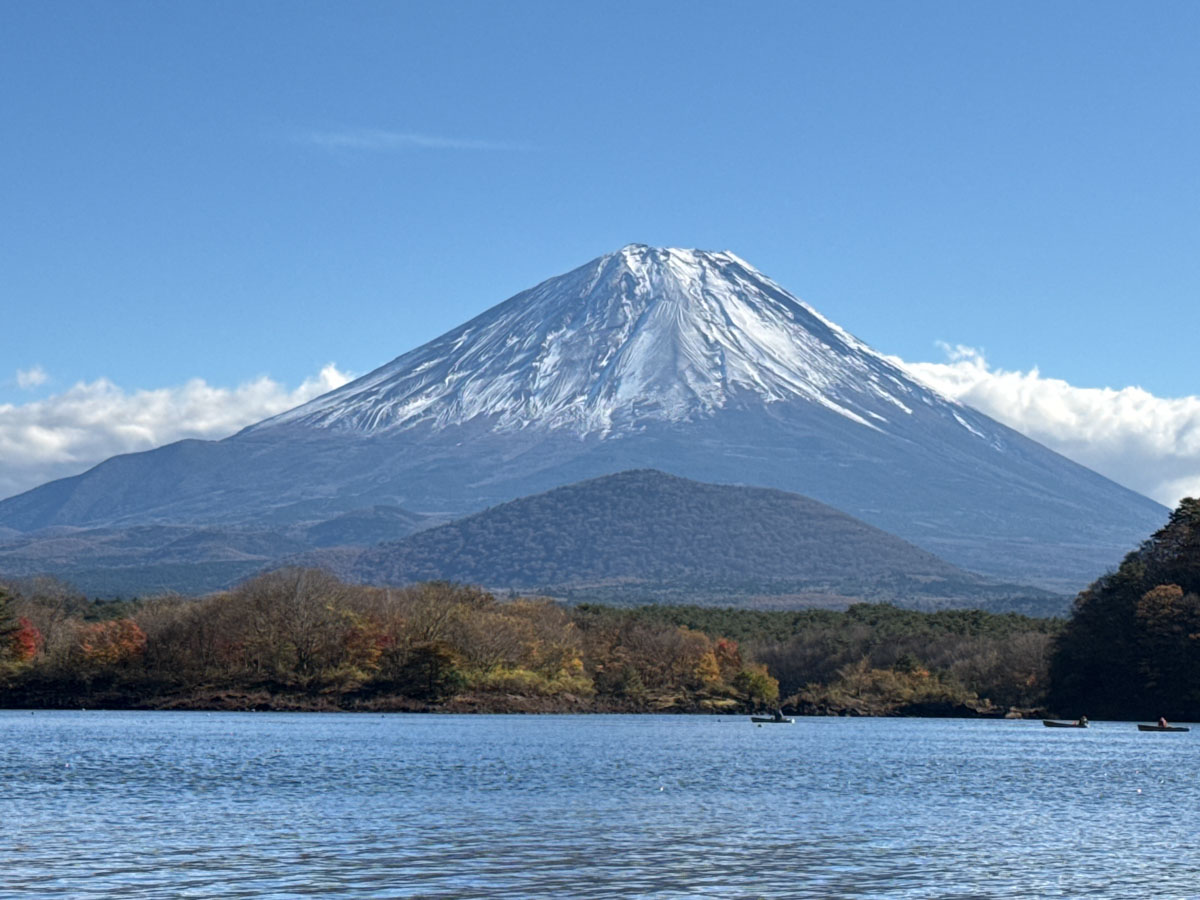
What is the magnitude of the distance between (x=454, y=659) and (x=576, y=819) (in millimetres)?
68474

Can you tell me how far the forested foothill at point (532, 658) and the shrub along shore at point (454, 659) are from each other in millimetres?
135

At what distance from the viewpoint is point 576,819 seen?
3809 centimetres

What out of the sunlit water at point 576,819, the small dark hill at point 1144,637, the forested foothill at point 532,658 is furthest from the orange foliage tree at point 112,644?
the small dark hill at point 1144,637

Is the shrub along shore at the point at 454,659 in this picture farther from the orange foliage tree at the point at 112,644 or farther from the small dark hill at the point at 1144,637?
the small dark hill at the point at 1144,637

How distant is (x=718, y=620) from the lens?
514 feet

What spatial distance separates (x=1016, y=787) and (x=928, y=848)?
1863cm

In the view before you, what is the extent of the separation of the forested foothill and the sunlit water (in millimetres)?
24273

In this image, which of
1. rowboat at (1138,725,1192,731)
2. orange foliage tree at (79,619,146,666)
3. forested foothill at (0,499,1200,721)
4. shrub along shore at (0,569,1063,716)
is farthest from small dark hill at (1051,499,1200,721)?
orange foliage tree at (79,619,146,666)

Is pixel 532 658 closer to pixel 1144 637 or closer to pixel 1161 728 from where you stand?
pixel 1144 637

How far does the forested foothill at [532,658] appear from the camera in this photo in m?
96.3

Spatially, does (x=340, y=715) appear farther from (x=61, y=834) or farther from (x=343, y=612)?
(x=61, y=834)

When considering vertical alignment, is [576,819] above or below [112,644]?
below

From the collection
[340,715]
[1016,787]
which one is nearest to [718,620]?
[340,715]

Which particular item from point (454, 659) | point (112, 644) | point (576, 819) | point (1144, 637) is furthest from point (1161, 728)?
point (112, 644)
